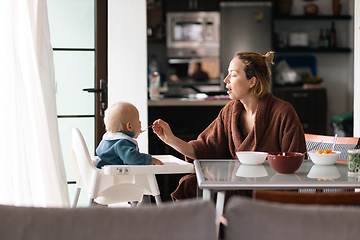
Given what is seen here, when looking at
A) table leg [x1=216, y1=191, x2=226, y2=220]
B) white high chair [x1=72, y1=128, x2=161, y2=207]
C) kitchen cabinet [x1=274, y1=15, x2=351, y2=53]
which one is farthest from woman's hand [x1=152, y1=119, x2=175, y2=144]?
kitchen cabinet [x1=274, y1=15, x2=351, y2=53]

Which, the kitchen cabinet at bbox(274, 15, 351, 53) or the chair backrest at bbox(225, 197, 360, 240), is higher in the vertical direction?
the kitchen cabinet at bbox(274, 15, 351, 53)

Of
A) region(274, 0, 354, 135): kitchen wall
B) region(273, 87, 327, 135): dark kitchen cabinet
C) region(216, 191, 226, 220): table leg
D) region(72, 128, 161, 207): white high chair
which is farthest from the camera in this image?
region(274, 0, 354, 135): kitchen wall

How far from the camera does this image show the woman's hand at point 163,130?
78.7 inches

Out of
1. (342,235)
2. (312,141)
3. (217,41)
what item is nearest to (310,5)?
(217,41)

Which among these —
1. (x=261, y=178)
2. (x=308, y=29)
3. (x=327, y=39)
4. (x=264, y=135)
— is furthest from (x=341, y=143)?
(x=308, y=29)

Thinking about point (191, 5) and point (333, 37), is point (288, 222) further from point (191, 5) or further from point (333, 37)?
point (333, 37)

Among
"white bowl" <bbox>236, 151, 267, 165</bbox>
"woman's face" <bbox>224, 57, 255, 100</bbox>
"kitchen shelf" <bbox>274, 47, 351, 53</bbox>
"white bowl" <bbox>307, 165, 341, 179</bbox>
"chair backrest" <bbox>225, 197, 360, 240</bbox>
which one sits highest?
"kitchen shelf" <bbox>274, 47, 351, 53</bbox>

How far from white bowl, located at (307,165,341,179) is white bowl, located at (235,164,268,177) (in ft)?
0.53

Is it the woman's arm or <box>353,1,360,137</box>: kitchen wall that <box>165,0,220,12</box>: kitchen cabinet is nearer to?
<box>353,1,360,137</box>: kitchen wall

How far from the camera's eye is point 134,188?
1930 millimetres

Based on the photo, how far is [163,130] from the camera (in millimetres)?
2041

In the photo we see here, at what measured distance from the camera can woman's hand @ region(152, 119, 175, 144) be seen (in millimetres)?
1999

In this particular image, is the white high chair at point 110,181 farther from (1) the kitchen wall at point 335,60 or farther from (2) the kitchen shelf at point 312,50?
(1) the kitchen wall at point 335,60

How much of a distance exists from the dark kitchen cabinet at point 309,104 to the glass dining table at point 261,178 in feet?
13.6
